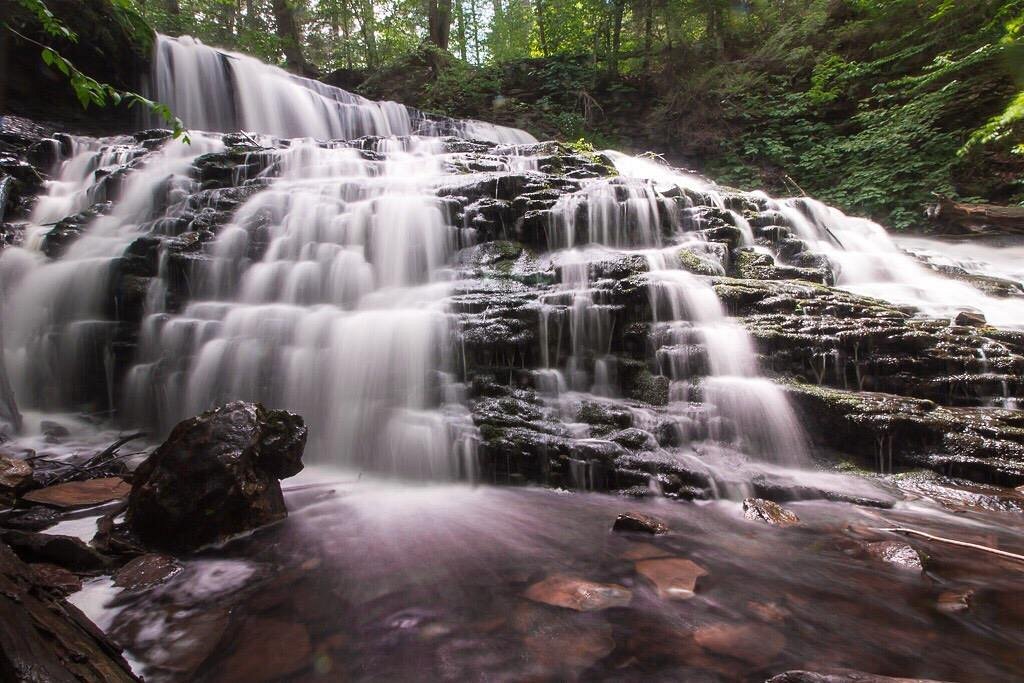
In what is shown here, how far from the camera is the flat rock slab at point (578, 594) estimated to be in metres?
2.52

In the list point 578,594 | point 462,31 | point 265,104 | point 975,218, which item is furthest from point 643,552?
point 462,31

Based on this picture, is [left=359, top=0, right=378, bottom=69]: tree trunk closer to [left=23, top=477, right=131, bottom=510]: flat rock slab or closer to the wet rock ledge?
[left=23, top=477, right=131, bottom=510]: flat rock slab

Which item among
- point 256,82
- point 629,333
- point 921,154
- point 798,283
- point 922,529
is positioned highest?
point 256,82

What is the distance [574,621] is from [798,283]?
18.8ft

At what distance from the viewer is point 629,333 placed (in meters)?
5.61

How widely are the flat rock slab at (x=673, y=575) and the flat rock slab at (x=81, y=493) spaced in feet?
12.7

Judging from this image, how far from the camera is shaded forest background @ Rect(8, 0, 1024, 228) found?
11.6 m

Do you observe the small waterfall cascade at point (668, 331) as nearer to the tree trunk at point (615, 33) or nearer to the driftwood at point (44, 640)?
the driftwood at point (44, 640)

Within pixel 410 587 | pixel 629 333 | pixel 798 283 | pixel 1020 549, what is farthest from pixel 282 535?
pixel 798 283

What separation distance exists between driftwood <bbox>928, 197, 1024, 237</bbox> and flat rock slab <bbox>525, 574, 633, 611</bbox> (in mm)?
13100

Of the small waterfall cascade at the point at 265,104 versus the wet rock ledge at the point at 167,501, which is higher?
the small waterfall cascade at the point at 265,104

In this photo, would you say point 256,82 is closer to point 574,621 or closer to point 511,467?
point 511,467

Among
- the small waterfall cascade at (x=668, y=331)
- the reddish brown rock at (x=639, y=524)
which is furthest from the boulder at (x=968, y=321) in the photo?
the reddish brown rock at (x=639, y=524)

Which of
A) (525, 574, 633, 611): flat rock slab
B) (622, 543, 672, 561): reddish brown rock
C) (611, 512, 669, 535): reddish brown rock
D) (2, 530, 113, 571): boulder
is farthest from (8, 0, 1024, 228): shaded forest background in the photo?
(2, 530, 113, 571): boulder
